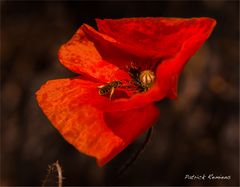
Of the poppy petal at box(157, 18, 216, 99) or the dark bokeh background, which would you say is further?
the dark bokeh background

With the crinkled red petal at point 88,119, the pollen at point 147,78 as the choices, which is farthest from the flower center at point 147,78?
the crinkled red petal at point 88,119

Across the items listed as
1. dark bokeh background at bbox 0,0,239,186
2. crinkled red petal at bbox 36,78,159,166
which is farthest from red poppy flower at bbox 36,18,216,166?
dark bokeh background at bbox 0,0,239,186

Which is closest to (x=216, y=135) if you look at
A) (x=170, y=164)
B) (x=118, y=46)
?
(x=170, y=164)

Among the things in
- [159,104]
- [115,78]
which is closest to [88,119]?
[115,78]

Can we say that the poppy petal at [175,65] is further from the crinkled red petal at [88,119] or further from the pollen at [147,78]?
the pollen at [147,78]

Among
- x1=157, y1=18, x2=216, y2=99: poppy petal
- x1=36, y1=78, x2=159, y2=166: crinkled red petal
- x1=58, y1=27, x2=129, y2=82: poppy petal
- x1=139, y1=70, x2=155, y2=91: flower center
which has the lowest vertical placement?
x1=36, y1=78, x2=159, y2=166: crinkled red petal

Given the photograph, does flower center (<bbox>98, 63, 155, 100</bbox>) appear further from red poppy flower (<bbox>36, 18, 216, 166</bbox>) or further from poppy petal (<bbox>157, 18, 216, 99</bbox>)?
poppy petal (<bbox>157, 18, 216, 99</bbox>)
